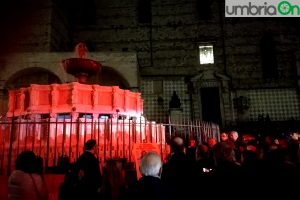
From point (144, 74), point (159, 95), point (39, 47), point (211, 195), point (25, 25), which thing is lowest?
point (211, 195)

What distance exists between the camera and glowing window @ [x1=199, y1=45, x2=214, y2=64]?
79.2ft

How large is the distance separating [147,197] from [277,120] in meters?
21.5

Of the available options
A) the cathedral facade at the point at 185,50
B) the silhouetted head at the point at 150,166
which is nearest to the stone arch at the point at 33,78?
the cathedral facade at the point at 185,50

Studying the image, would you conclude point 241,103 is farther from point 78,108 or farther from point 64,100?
point 64,100

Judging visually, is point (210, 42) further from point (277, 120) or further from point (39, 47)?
point (39, 47)

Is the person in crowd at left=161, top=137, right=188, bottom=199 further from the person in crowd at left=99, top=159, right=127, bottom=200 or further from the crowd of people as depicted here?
the person in crowd at left=99, top=159, right=127, bottom=200

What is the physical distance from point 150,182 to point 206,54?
22160 millimetres

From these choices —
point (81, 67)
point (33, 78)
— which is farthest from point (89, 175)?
point (33, 78)

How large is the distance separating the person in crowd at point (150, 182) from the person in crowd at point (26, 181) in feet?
4.94

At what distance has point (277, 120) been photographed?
22.3 metres

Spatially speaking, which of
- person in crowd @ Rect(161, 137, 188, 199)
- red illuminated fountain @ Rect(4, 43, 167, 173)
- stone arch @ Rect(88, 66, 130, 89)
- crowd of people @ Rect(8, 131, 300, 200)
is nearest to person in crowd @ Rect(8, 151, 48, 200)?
crowd of people @ Rect(8, 131, 300, 200)

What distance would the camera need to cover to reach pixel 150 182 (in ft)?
10.8

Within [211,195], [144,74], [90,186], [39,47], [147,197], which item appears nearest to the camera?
[147,197]

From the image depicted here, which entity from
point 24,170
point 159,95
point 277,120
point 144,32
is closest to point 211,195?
point 24,170
